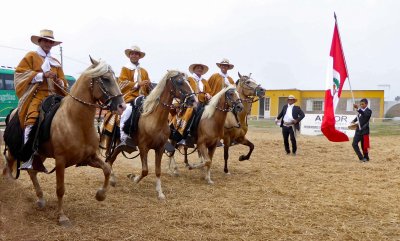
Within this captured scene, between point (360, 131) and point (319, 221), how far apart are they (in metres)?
6.97

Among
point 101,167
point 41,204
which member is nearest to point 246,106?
point 101,167

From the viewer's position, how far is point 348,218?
5418 mm

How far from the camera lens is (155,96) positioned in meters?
6.74

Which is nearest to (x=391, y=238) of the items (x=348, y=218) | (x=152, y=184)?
(x=348, y=218)

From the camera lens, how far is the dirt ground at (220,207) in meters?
4.72

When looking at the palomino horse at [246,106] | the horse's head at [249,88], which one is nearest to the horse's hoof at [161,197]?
the palomino horse at [246,106]

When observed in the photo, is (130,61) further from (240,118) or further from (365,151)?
(365,151)

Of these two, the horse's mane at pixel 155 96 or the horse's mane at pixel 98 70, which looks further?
the horse's mane at pixel 155 96

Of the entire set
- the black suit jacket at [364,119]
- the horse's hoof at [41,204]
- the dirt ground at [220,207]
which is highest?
the black suit jacket at [364,119]

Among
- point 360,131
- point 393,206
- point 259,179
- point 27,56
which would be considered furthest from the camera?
point 360,131

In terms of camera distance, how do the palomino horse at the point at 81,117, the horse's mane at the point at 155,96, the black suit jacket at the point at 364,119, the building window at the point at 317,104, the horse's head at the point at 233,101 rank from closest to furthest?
the palomino horse at the point at 81,117 → the horse's mane at the point at 155,96 → the horse's head at the point at 233,101 → the black suit jacket at the point at 364,119 → the building window at the point at 317,104

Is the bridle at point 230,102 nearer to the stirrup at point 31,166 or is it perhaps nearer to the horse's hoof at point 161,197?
the horse's hoof at point 161,197

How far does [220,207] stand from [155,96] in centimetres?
222

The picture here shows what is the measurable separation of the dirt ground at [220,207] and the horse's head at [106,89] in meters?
1.56
